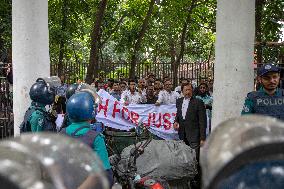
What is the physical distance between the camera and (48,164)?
4.17 ft

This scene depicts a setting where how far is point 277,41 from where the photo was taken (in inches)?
394

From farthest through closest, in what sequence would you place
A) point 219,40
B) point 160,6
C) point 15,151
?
point 160,6 < point 219,40 < point 15,151

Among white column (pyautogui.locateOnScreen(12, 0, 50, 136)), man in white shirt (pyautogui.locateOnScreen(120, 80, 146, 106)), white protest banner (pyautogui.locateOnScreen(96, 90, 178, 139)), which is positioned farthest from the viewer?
man in white shirt (pyautogui.locateOnScreen(120, 80, 146, 106))

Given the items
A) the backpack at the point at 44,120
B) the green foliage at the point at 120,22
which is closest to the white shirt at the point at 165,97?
the green foliage at the point at 120,22

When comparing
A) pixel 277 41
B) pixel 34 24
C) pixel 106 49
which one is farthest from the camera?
A: pixel 106 49

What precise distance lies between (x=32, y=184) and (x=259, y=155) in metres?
0.59

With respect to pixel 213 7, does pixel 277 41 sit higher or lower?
lower

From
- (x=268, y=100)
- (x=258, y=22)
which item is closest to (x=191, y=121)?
(x=268, y=100)

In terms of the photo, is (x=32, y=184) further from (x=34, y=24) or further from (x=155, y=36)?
(x=155, y=36)

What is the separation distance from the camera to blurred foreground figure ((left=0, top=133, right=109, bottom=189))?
120 centimetres

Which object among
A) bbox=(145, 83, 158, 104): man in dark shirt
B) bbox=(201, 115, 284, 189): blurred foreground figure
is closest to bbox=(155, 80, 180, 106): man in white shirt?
bbox=(145, 83, 158, 104): man in dark shirt

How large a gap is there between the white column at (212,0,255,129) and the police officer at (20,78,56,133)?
252 centimetres

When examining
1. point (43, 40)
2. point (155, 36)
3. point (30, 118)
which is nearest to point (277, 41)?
point (43, 40)

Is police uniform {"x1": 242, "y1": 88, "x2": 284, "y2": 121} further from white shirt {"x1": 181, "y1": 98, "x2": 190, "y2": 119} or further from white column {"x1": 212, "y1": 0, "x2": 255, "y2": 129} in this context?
white shirt {"x1": 181, "y1": 98, "x2": 190, "y2": 119}
